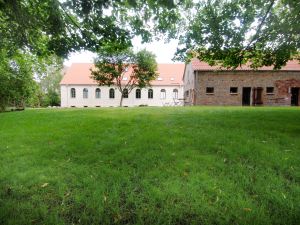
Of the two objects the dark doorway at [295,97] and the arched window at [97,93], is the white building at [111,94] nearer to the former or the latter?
the arched window at [97,93]

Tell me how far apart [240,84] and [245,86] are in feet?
2.08

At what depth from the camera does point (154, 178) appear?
229 inches

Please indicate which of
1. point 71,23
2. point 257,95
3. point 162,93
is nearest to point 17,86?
point 71,23

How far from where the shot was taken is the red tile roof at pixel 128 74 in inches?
2008

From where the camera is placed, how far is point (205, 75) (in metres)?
33.9

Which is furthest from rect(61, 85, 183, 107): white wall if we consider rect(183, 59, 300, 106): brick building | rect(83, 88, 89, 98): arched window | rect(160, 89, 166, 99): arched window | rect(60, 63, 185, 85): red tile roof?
rect(183, 59, 300, 106): brick building

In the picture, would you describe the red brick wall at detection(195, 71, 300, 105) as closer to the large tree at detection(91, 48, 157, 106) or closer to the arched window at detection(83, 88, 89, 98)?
the large tree at detection(91, 48, 157, 106)

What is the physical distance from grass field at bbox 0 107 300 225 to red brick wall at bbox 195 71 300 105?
24623mm

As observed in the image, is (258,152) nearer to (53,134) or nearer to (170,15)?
(170,15)

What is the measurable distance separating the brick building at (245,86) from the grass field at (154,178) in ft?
80.9

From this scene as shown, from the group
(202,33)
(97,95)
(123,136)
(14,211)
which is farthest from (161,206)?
(97,95)

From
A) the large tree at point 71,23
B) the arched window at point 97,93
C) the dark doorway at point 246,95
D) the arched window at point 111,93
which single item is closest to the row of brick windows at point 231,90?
the dark doorway at point 246,95

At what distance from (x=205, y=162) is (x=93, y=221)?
2899 millimetres

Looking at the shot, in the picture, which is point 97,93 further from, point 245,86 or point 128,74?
point 245,86
